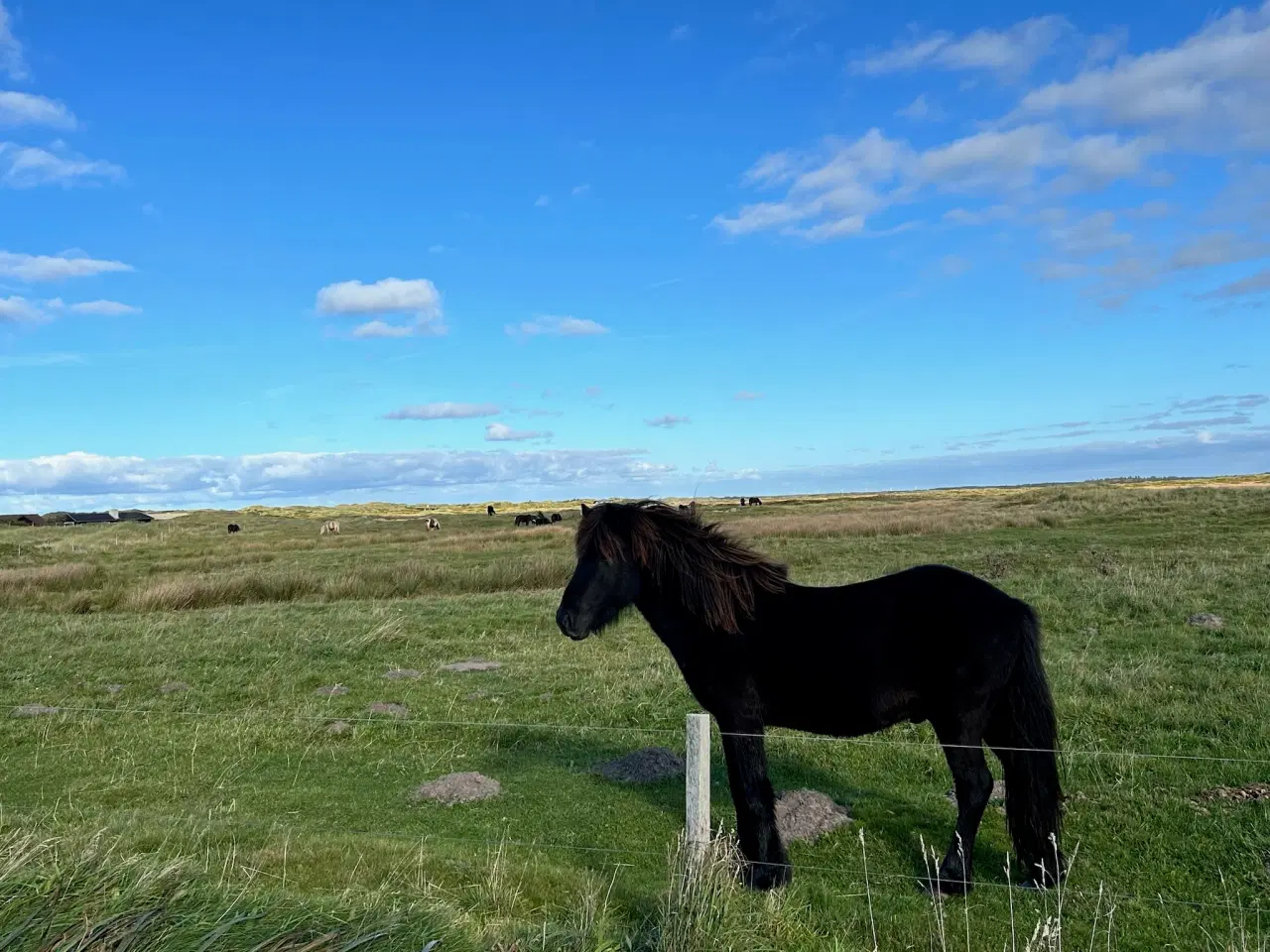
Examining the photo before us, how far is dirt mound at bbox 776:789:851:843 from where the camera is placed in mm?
6605

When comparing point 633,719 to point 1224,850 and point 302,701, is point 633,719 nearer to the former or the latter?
point 302,701

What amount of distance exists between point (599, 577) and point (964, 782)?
265 centimetres

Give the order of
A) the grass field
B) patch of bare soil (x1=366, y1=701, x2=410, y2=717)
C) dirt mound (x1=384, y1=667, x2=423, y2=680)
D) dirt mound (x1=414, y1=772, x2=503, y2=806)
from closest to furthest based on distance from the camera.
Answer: the grass field, dirt mound (x1=414, y1=772, x2=503, y2=806), patch of bare soil (x1=366, y1=701, x2=410, y2=717), dirt mound (x1=384, y1=667, x2=423, y2=680)

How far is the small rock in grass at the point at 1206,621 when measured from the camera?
12.9 metres

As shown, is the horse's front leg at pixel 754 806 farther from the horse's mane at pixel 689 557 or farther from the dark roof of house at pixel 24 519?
the dark roof of house at pixel 24 519

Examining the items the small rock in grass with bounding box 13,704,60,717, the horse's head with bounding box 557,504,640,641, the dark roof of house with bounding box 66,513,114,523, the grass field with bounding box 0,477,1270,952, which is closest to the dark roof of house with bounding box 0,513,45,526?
the dark roof of house with bounding box 66,513,114,523

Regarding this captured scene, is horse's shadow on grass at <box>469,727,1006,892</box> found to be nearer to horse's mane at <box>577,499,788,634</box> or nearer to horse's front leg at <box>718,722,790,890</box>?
horse's front leg at <box>718,722,790,890</box>

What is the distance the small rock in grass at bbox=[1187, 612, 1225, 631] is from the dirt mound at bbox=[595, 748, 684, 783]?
30.4 feet

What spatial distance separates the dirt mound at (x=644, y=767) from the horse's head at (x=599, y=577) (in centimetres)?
289

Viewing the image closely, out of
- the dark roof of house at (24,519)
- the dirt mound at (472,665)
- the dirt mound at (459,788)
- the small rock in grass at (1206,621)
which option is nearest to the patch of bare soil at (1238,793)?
the dirt mound at (459,788)

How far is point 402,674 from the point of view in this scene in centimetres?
1313

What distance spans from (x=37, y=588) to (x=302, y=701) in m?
16.6

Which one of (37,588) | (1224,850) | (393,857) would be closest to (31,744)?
(393,857)

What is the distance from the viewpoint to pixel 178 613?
19203 mm
